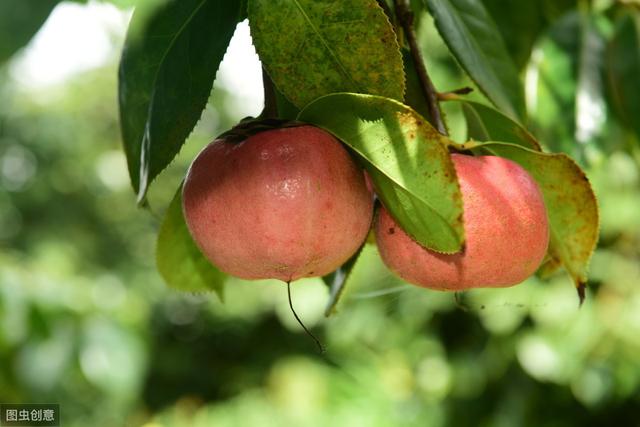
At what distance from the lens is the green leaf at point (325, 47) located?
1.47 ft

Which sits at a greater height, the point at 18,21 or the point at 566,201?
the point at 18,21

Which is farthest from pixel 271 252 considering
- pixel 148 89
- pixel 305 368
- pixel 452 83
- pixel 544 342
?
pixel 305 368

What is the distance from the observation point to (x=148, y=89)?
528 mm

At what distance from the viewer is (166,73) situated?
512mm

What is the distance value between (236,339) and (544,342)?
12.7 feet

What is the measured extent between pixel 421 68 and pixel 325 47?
0.10 m

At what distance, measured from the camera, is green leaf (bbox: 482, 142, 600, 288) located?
509mm

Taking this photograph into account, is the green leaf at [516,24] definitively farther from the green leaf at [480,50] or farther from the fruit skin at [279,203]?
the fruit skin at [279,203]

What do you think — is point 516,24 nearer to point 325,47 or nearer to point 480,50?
point 480,50

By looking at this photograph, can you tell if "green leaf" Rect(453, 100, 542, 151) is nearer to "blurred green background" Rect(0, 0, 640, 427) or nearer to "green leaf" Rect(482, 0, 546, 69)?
Result: "blurred green background" Rect(0, 0, 640, 427)

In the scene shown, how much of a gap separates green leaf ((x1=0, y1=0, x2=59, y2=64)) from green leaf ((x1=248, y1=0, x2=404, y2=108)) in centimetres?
16

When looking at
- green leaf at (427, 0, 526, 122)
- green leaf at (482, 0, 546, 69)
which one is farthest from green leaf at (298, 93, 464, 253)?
green leaf at (482, 0, 546, 69)

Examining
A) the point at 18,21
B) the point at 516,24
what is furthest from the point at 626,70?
the point at 18,21

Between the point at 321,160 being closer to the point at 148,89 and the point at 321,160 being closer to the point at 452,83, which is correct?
the point at 148,89
